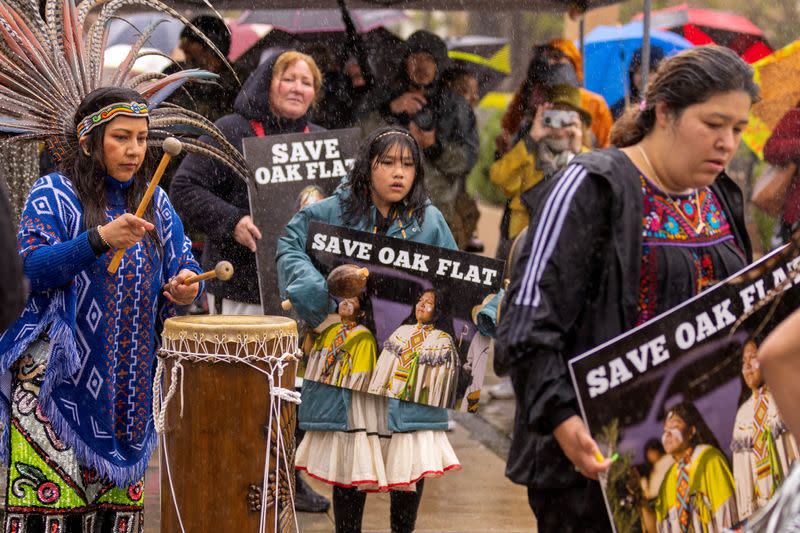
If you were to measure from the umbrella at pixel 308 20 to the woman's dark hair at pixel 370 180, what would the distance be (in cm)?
387

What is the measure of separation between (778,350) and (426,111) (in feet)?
19.7

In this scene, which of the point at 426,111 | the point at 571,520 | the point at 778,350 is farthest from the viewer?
the point at 426,111

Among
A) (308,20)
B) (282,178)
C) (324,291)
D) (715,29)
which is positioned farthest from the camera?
(715,29)

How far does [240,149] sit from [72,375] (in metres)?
2.03

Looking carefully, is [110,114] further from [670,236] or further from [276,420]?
[670,236]

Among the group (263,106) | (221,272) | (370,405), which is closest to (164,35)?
(263,106)

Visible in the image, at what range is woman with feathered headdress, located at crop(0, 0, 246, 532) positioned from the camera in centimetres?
427

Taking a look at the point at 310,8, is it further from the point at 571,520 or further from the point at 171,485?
the point at 571,520

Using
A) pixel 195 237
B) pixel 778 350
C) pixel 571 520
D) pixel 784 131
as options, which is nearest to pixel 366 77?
pixel 195 237

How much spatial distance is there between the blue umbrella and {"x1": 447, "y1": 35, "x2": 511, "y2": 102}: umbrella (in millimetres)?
1138

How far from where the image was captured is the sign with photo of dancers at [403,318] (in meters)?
5.12

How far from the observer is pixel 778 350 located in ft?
6.98

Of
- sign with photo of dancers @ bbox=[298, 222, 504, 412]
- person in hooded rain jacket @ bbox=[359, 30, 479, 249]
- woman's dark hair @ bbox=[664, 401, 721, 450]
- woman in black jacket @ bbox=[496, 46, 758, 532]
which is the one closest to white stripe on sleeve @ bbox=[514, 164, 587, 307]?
woman in black jacket @ bbox=[496, 46, 758, 532]

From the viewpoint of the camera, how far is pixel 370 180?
17.3ft
